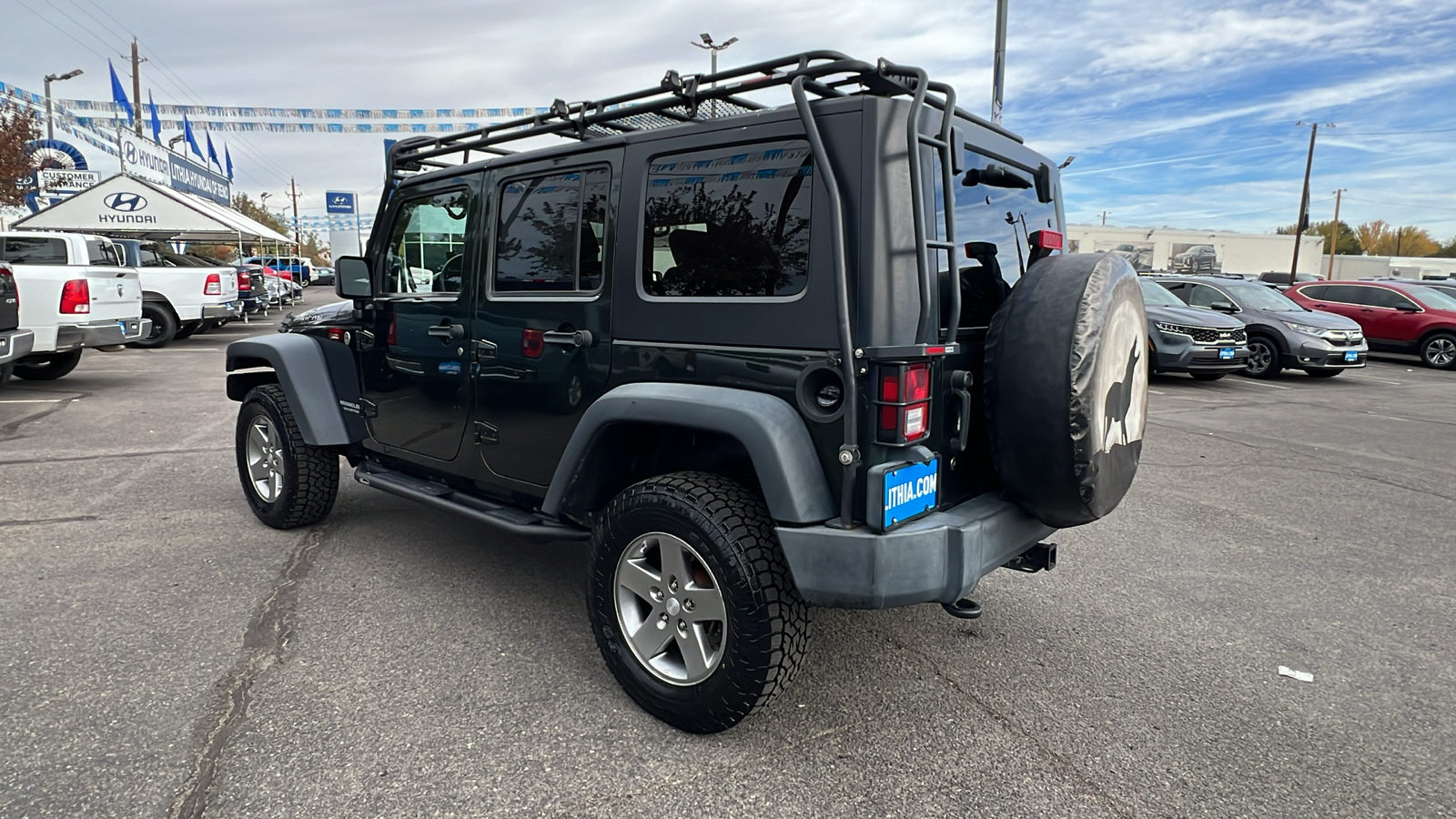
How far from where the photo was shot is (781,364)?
2.59 metres

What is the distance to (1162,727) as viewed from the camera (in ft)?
9.21

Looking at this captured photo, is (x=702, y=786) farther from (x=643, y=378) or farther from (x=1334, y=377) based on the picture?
(x=1334, y=377)

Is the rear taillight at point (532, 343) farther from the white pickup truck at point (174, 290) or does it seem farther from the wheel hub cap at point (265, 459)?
the white pickup truck at point (174, 290)

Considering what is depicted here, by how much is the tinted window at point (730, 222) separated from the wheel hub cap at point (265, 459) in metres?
2.81

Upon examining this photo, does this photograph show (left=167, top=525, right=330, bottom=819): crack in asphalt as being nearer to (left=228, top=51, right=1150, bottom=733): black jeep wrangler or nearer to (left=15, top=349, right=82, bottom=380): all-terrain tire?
(left=228, top=51, right=1150, bottom=733): black jeep wrangler

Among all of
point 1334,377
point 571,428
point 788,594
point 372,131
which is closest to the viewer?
point 788,594

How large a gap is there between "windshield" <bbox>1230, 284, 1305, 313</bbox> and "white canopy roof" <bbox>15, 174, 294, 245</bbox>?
2193 centimetres

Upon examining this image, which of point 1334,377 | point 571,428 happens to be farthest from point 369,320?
point 1334,377

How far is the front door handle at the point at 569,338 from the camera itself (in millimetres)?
3135

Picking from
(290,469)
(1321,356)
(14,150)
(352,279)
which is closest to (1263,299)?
(1321,356)

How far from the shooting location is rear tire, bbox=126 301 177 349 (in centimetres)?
1488

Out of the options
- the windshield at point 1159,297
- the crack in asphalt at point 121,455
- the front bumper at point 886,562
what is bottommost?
the crack in asphalt at point 121,455

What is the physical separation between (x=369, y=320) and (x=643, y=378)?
2.06 metres

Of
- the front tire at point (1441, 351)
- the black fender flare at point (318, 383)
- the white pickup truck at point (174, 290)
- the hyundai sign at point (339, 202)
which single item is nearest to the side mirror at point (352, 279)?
the black fender flare at point (318, 383)
